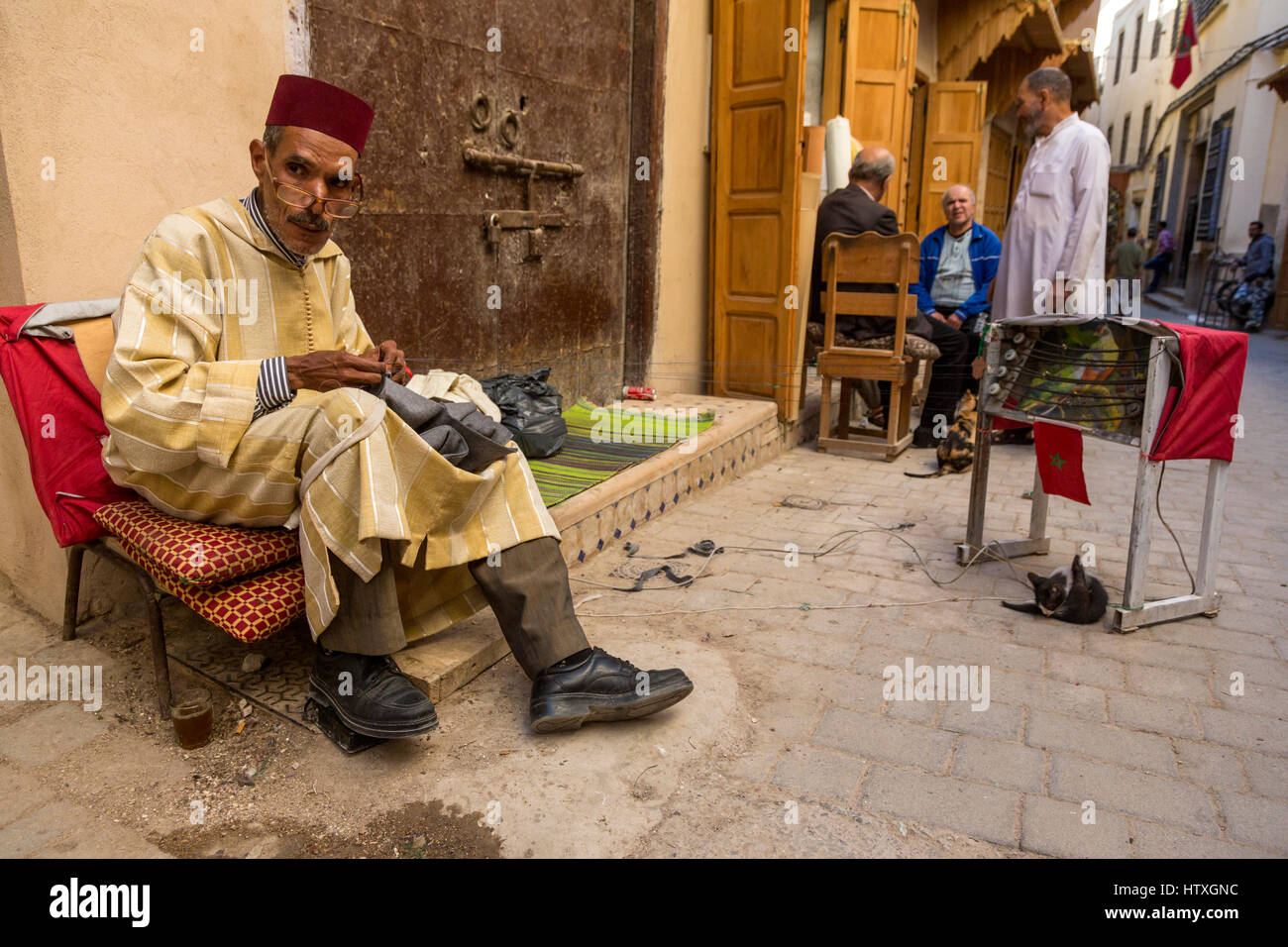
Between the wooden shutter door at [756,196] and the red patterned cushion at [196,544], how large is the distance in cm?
416

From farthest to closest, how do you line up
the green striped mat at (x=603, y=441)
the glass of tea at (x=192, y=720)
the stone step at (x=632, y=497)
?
the green striped mat at (x=603, y=441) < the stone step at (x=632, y=497) < the glass of tea at (x=192, y=720)

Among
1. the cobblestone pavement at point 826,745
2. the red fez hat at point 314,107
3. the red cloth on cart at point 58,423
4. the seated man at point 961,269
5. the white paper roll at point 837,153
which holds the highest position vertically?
the white paper roll at point 837,153

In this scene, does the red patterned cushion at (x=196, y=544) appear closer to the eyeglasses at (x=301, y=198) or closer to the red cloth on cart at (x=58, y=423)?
the red cloth on cart at (x=58, y=423)

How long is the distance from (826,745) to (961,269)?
469 centimetres

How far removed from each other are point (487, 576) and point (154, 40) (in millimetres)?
1920

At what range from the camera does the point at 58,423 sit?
7.93 ft

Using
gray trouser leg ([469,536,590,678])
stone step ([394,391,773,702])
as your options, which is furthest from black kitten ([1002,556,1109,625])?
gray trouser leg ([469,536,590,678])

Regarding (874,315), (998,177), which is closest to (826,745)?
(874,315)

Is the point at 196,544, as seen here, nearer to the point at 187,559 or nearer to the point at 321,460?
the point at 187,559

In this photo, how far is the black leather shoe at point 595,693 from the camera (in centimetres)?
237

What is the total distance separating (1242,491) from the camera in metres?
5.05

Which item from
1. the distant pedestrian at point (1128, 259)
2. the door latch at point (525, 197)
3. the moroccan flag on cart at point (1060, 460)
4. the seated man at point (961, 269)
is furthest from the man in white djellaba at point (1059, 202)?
the distant pedestrian at point (1128, 259)

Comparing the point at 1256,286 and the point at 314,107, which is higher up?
the point at 314,107
